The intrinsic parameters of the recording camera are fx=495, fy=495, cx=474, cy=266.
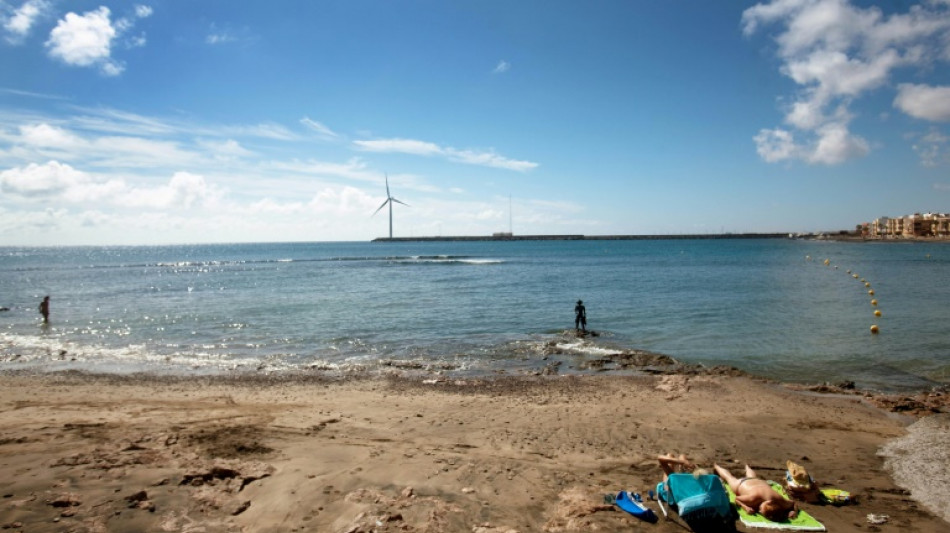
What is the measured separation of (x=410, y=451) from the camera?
32.7 ft

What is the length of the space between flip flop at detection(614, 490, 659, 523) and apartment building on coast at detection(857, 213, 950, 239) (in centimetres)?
18725

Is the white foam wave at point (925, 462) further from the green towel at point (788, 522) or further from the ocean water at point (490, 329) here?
the ocean water at point (490, 329)

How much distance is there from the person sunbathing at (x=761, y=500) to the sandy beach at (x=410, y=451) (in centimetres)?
67

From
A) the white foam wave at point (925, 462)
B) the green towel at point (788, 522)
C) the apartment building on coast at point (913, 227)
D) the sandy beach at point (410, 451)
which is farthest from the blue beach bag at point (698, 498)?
the apartment building on coast at point (913, 227)

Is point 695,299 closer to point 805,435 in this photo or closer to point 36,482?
point 805,435

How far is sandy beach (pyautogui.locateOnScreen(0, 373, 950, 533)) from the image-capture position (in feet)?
24.1

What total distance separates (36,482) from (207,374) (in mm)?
10665

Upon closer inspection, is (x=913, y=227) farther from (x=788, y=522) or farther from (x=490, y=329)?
(x=788, y=522)

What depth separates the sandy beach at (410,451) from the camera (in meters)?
7.36

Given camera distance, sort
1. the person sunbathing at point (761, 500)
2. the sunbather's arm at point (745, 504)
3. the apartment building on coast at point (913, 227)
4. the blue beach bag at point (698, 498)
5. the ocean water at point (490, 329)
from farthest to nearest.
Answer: the apartment building on coast at point (913, 227) → the ocean water at point (490, 329) → the sunbather's arm at point (745, 504) → the person sunbathing at point (761, 500) → the blue beach bag at point (698, 498)

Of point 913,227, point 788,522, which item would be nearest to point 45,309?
point 788,522

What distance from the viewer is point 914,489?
8.70 meters

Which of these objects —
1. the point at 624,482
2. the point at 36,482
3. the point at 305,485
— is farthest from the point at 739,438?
the point at 36,482

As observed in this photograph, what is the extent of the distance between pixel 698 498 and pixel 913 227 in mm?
210308
